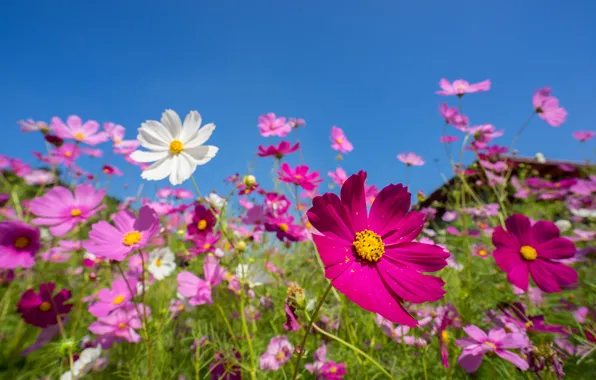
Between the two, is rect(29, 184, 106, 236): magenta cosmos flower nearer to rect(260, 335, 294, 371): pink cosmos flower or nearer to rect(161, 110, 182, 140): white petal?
rect(161, 110, 182, 140): white petal

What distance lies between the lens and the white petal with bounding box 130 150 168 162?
62 centimetres

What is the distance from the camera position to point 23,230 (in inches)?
36.0

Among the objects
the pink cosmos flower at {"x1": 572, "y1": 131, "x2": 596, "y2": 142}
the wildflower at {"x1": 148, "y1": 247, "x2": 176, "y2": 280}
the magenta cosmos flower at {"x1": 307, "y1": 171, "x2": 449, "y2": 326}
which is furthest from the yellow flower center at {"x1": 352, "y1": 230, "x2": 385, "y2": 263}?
the pink cosmos flower at {"x1": 572, "y1": 131, "x2": 596, "y2": 142}

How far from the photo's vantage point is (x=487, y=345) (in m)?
0.72

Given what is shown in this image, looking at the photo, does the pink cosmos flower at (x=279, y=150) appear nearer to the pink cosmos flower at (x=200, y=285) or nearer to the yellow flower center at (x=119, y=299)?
the pink cosmos flower at (x=200, y=285)

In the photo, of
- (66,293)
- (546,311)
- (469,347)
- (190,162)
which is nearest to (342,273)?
(190,162)

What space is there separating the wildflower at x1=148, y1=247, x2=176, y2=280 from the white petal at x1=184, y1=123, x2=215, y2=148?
2.66ft

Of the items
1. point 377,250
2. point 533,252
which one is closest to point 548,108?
point 533,252

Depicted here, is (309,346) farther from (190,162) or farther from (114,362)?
(190,162)

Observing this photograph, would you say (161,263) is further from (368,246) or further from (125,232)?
(368,246)

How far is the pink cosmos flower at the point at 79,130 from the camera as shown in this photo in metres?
1.29

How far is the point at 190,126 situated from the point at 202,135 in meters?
0.04

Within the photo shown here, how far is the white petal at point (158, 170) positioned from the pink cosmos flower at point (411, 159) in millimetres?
1421

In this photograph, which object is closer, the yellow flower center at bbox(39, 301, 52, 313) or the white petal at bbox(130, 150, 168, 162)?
the white petal at bbox(130, 150, 168, 162)
